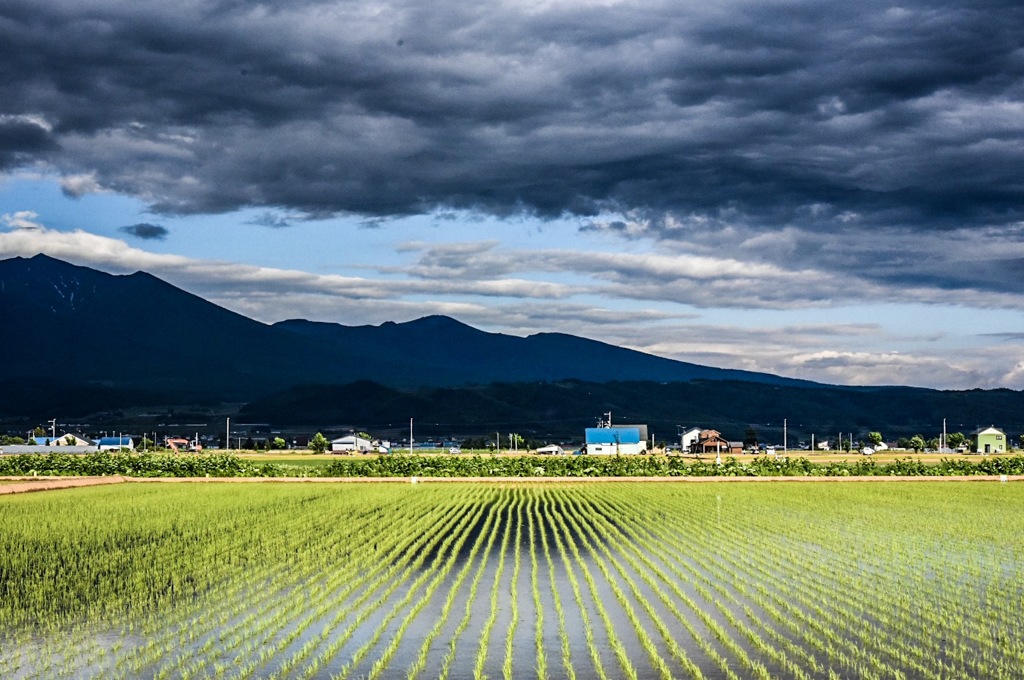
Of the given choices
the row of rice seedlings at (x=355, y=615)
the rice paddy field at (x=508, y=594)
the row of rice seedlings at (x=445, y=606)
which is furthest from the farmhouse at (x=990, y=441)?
the row of rice seedlings at (x=355, y=615)

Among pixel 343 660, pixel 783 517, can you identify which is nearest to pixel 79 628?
pixel 343 660

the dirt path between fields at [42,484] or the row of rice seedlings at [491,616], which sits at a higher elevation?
the dirt path between fields at [42,484]

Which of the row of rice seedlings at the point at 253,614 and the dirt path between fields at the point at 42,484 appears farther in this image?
the dirt path between fields at the point at 42,484

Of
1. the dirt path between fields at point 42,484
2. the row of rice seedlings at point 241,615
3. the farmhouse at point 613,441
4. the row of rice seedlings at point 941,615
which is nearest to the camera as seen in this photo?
the row of rice seedlings at point 941,615

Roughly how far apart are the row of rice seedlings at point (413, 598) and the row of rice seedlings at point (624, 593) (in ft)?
12.8

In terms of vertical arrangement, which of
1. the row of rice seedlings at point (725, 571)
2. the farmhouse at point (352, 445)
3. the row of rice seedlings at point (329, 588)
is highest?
the farmhouse at point (352, 445)

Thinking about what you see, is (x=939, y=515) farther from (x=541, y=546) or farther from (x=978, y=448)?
(x=978, y=448)

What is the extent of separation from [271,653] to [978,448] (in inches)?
5726

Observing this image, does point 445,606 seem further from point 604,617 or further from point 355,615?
point 604,617

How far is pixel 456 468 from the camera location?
83562 millimetres

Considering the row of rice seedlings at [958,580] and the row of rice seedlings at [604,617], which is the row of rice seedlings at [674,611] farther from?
the row of rice seedlings at [958,580]

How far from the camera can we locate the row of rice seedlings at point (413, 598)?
16672 millimetres

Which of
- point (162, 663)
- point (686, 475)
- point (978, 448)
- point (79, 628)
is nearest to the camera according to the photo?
point (162, 663)

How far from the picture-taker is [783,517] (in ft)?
139
